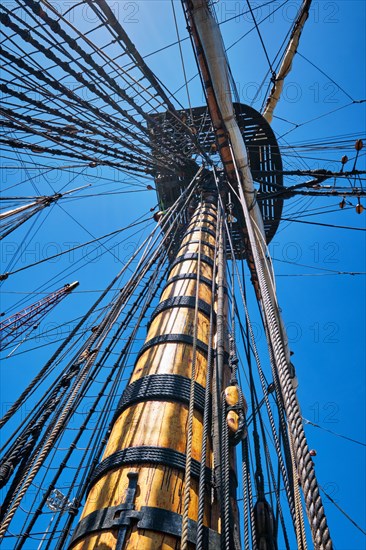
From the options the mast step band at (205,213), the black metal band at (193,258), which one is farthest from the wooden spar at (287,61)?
the black metal band at (193,258)

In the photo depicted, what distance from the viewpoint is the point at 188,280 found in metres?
3.59

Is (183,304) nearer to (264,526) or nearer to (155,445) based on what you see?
(155,445)

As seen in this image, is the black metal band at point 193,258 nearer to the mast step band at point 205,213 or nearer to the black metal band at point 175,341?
the black metal band at point 175,341

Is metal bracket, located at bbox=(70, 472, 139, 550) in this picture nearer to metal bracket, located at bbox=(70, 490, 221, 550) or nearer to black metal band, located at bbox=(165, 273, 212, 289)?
metal bracket, located at bbox=(70, 490, 221, 550)

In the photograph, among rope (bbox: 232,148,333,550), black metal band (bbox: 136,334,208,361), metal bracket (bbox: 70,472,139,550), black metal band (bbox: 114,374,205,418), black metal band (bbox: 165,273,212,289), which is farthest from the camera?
black metal band (bbox: 165,273,212,289)

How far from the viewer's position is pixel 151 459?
1823mm

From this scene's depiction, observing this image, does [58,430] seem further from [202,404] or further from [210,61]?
[210,61]

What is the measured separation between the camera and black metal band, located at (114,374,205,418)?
7.30 feet

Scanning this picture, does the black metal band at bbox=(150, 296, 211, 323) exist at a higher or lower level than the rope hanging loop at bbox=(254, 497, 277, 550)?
higher

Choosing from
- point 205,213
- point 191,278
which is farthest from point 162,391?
point 205,213

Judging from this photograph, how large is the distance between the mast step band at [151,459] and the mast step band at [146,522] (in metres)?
0.24

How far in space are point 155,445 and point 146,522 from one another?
40 cm

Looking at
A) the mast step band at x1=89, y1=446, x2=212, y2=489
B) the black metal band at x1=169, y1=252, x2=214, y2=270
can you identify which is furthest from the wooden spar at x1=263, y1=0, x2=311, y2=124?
the mast step band at x1=89, y1=446, x2=212, y2=489

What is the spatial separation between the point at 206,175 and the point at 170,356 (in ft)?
17.9
